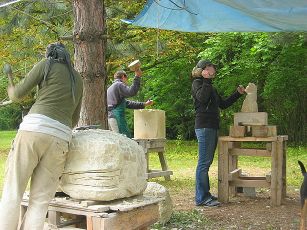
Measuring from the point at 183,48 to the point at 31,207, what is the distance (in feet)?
40.8

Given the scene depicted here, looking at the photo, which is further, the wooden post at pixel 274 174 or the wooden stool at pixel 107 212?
the wooden post at pixel 274 174

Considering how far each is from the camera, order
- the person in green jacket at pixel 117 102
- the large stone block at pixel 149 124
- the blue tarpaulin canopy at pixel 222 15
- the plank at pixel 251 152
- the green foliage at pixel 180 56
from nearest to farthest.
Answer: the blue tarpaulin canopy at pixel 222 15
the plank at pixel 251 152
the person in green jacket at pixel 117 102
the large stone block at pixel 149 124
the green foliage at pixel 180 56

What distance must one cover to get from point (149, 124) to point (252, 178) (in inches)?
89.8

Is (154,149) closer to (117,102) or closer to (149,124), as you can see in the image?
(149,124)

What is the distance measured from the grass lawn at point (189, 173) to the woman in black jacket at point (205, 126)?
1.02 ft

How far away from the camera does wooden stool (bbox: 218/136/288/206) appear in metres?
6.95

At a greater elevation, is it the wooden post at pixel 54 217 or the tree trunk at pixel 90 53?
the tree trunk at pixel 90 53

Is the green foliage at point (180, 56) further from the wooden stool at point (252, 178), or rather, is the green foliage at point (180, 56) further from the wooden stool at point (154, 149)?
the wooden stool at point (252, 178)

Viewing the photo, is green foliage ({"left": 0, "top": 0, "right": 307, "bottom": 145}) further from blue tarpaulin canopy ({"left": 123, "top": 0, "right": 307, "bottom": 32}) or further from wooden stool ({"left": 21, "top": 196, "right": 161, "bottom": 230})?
wooden stool ({"left": 21, "top": 196, "right": 161, "bottom": 230})

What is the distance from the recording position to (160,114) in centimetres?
900

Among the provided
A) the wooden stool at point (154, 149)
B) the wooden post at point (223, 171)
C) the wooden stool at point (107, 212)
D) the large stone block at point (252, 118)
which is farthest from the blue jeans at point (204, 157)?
the wooden stool at point (107, 212)

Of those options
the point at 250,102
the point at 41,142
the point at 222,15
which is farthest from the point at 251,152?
the point at 41,142

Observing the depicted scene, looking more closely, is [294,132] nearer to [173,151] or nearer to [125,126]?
[173,151]

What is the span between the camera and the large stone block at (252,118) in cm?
704
